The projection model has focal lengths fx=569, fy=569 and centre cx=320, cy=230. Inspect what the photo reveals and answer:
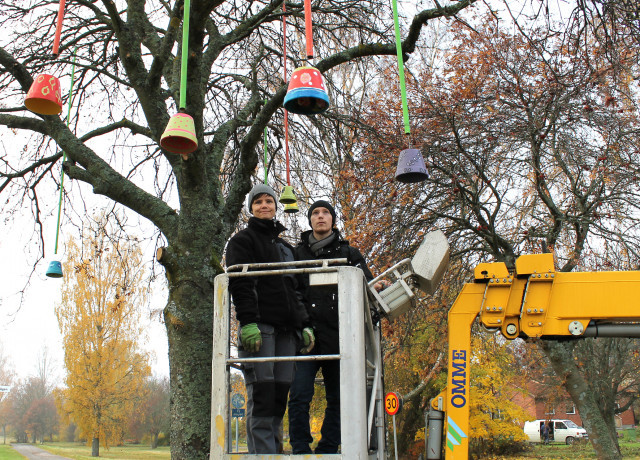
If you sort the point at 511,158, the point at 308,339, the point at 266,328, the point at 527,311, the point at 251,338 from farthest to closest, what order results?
the point at 511,158 < the point at 527,311 < the point at 308,339 < the point at 266,328 < the point at 251,338

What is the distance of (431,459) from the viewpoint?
3.94 metres

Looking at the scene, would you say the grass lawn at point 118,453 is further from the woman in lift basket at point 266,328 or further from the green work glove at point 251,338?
the green work glove at point 251,338

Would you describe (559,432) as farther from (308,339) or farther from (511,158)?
(308,339)

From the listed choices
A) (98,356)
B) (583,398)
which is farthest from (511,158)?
(98,356)

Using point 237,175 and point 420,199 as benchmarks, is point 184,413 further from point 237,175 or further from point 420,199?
point 420,199

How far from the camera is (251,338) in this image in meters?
3.19

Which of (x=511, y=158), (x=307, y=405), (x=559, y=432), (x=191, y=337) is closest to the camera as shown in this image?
(x=307, y=405)

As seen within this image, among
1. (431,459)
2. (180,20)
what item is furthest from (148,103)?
(431,459)

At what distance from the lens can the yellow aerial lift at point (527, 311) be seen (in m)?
3.89

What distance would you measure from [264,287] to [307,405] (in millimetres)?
837

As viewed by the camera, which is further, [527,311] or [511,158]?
[511,158]

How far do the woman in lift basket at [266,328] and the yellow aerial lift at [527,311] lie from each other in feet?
3.72

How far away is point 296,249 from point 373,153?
18.8ft

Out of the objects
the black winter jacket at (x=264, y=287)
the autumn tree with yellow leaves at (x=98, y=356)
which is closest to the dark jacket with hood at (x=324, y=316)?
the black winter jacket at (x=264, y=287)
